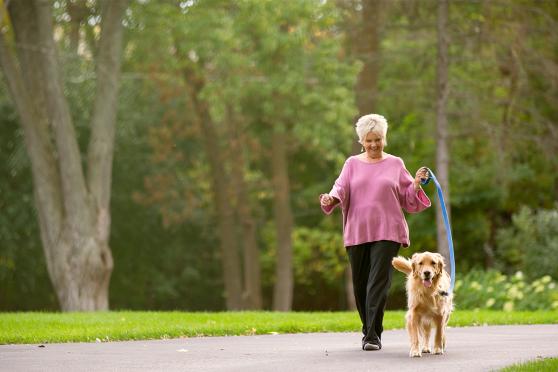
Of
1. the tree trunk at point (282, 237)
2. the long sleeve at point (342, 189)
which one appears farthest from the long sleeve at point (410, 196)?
the tree trunk at point (282, 237)

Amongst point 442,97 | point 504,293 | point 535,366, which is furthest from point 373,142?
point 442,97

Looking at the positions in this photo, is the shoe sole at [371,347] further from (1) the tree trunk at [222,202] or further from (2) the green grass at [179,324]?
(1) the tree trunk at [222,202]

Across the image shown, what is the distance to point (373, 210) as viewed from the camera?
1082cm

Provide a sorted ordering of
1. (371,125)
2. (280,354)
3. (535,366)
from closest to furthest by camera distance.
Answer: (535,366) < (371,125) < (280,354)

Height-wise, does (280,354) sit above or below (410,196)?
below

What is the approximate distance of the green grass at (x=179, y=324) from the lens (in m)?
12.9

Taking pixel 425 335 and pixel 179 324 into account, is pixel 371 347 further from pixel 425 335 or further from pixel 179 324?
pixel 179 324

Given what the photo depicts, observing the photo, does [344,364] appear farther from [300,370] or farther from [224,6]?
[224,6]

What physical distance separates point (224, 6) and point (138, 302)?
45.8ft

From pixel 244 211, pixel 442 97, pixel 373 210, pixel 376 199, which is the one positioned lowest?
pixel 373 210

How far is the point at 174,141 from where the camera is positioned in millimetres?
35188

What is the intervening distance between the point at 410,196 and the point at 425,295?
3.81 ft

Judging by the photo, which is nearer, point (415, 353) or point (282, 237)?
point (415, 353)

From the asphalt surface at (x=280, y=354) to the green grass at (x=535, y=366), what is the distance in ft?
0.78
